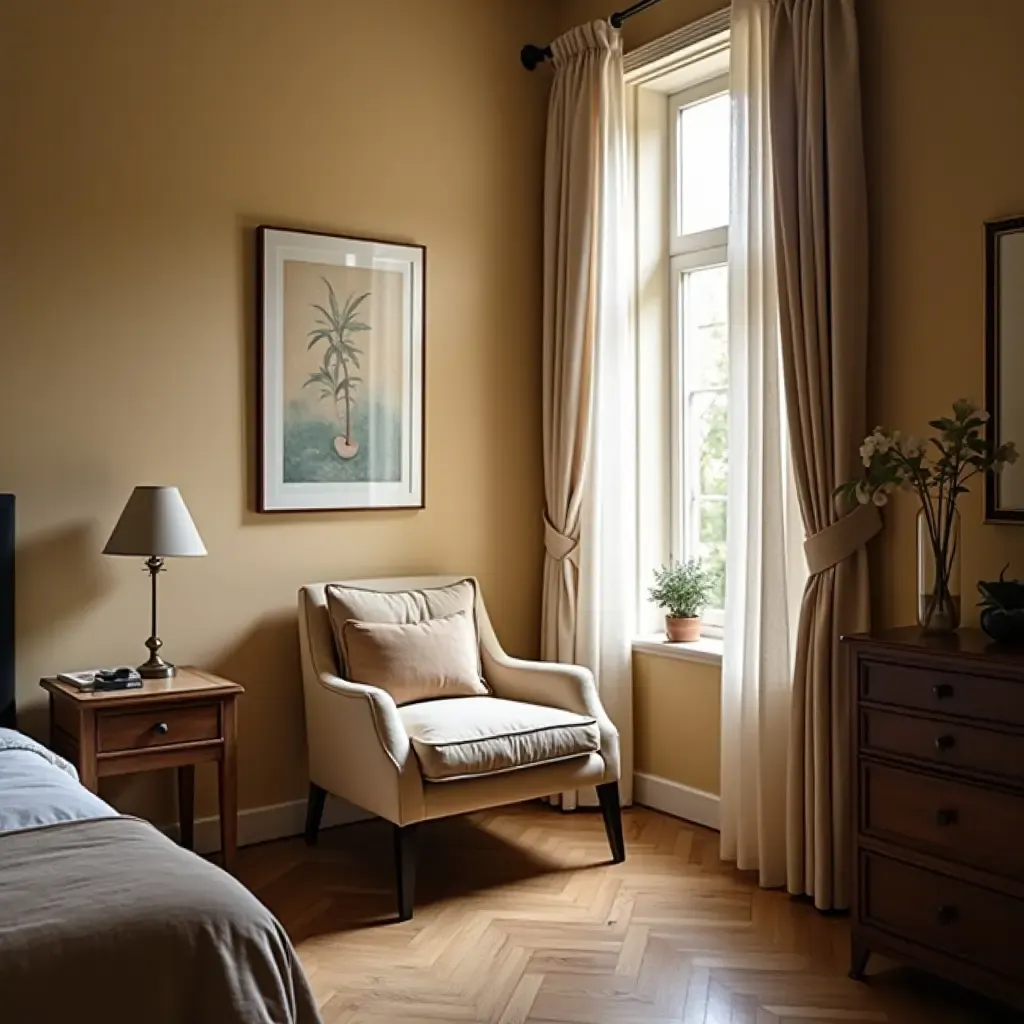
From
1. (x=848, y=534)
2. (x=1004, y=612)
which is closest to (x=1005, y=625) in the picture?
(x=1004, y=612)

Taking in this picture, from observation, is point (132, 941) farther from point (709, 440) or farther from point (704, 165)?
point (704, 165)

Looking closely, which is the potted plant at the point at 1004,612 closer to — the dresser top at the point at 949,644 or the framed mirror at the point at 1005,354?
the dresser top at the point at 949,644

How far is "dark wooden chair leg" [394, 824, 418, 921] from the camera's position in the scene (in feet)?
10.9

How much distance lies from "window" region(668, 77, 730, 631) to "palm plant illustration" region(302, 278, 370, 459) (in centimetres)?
122

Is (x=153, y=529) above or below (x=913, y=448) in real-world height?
below

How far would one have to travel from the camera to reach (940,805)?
2738 mm

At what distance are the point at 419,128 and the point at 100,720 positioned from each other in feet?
7.89

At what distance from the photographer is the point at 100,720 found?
329 cm

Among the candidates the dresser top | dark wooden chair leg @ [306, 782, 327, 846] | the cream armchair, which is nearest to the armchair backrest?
the cream armchair

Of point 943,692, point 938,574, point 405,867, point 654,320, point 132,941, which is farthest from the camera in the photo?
point 654,320

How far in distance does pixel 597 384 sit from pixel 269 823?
1.96 meters

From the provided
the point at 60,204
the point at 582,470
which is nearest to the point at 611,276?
the point at 582,470

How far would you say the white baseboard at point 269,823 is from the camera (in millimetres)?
3883

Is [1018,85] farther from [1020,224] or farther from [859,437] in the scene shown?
[859,437]
